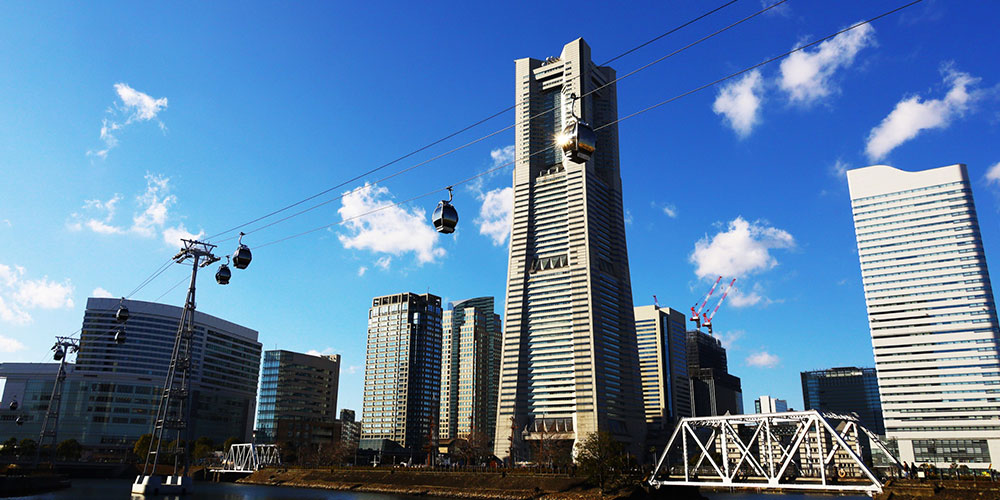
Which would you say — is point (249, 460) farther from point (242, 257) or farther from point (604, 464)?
point (242, 257)

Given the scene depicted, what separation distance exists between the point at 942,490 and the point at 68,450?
7524 inches

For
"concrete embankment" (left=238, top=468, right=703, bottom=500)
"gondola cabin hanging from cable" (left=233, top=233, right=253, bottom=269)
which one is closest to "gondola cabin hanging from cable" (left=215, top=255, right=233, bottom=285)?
"gondola cabin hanging from cable" (left=233, top=233, right=253, bottom=269)

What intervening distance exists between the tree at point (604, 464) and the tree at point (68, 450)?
147896 millimetres

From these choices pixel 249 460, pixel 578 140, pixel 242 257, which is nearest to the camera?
pixel 578 140

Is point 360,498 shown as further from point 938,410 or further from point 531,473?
point 938,410

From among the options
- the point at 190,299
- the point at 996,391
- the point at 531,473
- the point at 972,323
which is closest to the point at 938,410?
the point at 996,391

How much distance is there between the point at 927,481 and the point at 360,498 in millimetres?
73498

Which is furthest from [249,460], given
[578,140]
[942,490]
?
[578,140]

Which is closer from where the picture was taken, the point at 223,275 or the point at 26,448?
the point at 223,275

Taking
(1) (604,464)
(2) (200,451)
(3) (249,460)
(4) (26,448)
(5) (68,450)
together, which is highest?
(4) (26,448)

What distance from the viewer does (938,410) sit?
650 ft

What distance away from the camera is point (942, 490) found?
6291cm

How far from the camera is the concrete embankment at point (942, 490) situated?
61537 mm

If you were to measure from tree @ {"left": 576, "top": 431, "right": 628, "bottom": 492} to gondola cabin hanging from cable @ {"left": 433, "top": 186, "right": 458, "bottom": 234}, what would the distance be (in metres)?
66.0
